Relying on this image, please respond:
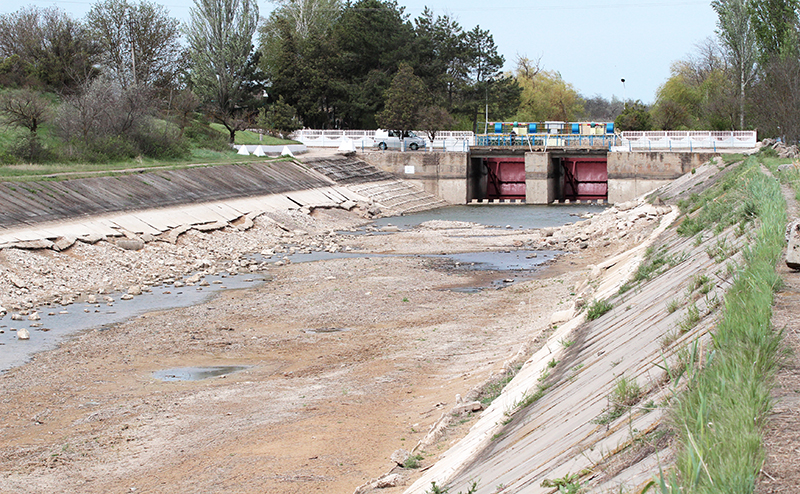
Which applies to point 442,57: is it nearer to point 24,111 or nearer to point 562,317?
point 24,111

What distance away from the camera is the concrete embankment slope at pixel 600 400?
227 inches

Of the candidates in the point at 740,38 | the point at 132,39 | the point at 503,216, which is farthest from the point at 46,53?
the point at 740,38

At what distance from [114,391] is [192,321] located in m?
6.32

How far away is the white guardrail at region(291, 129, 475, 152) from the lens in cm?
7119

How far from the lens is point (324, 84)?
8138cm

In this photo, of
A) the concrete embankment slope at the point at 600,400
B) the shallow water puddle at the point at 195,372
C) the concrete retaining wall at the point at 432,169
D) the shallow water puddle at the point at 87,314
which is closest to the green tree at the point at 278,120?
the concrete retaining wall at the point at 432,169

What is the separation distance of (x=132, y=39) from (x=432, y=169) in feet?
90.0

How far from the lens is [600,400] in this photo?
738 cm

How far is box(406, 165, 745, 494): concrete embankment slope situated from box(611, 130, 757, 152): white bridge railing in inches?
2180

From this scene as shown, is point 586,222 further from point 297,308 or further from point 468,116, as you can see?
point 468,116

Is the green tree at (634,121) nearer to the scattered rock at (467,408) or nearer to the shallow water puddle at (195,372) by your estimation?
the shallow water puddle at (195,372)

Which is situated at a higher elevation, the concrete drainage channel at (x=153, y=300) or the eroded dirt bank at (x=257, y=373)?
the eroded dirt bank at (x=257, y=373)

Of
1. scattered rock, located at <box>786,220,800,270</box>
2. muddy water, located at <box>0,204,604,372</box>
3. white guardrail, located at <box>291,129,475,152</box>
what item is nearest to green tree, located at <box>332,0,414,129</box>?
white guardrail, located at <box>291,129,475,152</box>

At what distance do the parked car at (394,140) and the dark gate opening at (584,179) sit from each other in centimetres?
1292
